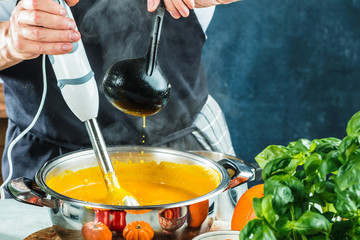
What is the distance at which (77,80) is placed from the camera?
948 mm

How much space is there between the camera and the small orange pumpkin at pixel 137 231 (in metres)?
0.78

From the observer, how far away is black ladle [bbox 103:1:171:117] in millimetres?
1031

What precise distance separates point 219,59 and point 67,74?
8.31 ft

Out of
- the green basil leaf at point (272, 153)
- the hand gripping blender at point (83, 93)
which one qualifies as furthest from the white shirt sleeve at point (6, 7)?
the green basil leaf at point (272, 153)

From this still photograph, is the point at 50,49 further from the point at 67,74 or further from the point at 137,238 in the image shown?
the point at 137,238

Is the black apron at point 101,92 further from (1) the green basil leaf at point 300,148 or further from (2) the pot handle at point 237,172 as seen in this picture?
(1) the green basil leaf at point 300,148

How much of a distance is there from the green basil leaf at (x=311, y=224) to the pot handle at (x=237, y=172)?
47cm

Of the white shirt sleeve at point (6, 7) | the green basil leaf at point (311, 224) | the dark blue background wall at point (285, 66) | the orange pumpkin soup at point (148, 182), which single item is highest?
the white shirt sleeve at point (6, 7)

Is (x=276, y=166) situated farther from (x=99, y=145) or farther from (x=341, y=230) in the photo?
(x=99, y=145)

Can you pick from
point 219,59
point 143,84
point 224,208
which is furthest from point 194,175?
point 219,59

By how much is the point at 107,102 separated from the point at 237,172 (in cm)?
61

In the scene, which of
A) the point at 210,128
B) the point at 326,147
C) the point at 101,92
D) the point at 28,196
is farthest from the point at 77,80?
the point at 210,128

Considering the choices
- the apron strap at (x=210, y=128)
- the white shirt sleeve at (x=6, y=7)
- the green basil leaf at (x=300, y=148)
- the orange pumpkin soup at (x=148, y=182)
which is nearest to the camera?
the green basil leaf at (x=300, y=148)

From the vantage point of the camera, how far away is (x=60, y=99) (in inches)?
56.4
